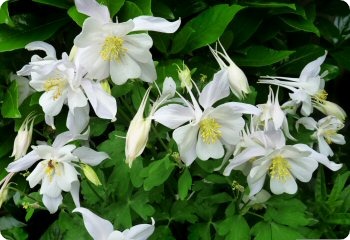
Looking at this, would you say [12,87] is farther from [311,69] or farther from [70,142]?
[311,69]

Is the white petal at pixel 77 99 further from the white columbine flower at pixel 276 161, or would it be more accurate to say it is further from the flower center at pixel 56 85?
the white columbine flower at pixel 276 161

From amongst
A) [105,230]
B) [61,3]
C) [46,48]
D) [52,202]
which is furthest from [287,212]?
[61,3]

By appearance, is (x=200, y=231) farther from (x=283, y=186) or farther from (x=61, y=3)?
(x=61, y=3)

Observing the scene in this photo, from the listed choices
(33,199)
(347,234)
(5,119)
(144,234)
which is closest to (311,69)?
(347,234)

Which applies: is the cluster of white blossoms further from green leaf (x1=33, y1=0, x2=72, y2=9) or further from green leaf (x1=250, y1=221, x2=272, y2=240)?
green leaf (x1=33, y1=0, x2=72, y2=9)

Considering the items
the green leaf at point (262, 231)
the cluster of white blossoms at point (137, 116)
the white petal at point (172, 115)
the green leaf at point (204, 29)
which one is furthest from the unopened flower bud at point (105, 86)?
the green leaf at point (262, 231)

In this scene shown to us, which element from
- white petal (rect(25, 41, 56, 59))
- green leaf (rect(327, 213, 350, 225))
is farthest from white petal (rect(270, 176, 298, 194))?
white petal (rect(25, 41, 56, 59))
